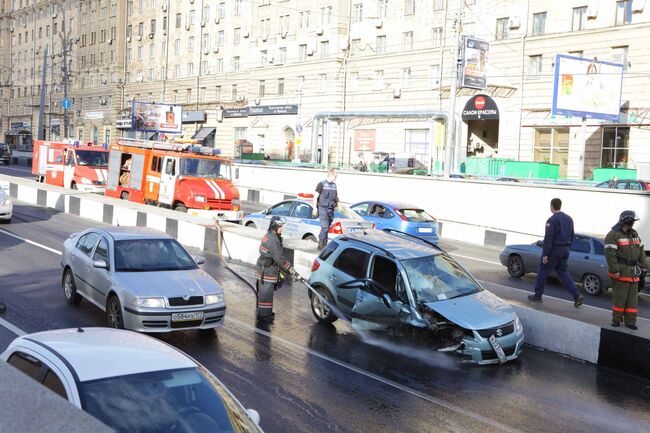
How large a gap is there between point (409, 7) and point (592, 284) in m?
36.7

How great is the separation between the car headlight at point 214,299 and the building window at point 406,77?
40605mm

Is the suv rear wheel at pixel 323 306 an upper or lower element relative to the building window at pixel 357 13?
lower

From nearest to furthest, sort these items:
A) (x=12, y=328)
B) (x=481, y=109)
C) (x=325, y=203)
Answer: (x=12, y=328)
(x=325, y=203)
(x=481, y=109)

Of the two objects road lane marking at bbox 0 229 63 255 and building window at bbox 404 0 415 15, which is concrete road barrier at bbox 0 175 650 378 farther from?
building window at bbox 404 0 415 15

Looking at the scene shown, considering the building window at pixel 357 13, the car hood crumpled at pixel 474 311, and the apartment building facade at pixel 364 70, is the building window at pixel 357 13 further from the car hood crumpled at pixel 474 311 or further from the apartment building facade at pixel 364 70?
the car hood crumpled at pixel 474 311

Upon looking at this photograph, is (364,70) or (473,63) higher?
(364,70)

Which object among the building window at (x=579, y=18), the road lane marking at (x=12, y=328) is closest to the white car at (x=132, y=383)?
the road lane marking at (x=12, y=328)

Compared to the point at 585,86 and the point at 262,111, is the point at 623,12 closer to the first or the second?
the point at 585,86

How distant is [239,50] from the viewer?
62781mm

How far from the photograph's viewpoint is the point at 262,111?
5978cm

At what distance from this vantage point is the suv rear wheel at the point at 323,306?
10945 mm

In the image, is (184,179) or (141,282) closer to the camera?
(141,282)

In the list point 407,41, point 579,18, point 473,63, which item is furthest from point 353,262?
point 407,41

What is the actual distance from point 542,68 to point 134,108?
25.2m
